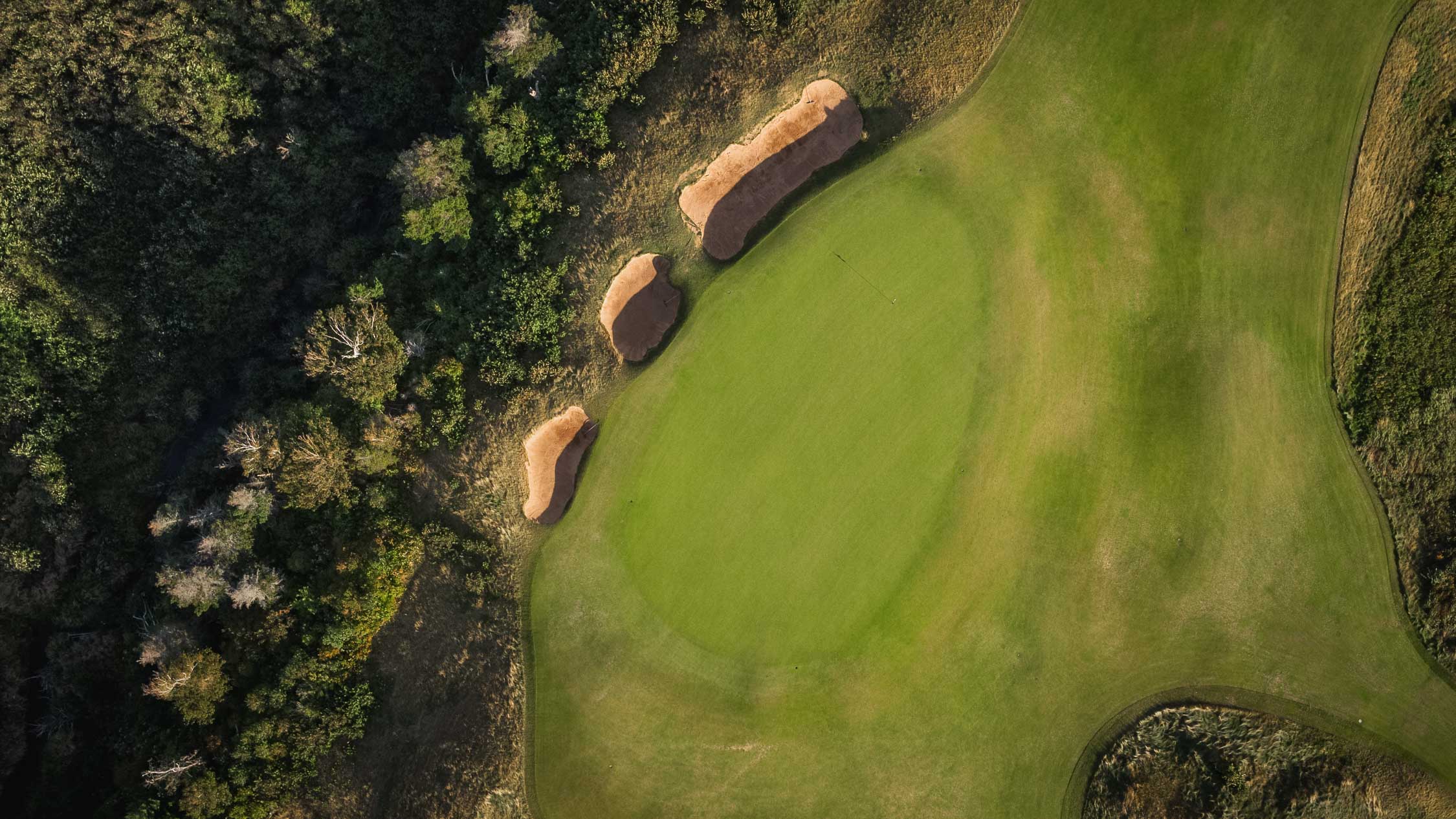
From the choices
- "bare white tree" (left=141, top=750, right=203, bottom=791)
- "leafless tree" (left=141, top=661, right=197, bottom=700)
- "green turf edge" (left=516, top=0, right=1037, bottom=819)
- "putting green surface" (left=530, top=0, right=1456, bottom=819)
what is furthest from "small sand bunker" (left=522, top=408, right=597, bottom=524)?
"bare white tree" (left=141, top=750, right=203, bottom=791)

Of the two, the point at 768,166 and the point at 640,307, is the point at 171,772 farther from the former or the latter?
the point at 768,166

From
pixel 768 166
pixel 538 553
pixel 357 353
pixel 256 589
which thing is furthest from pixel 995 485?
pixel 256 589

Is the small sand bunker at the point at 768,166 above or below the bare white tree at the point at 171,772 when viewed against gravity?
above

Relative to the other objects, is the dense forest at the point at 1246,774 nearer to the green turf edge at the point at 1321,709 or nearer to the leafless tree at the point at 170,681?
the green turf edge at the point at 1321,709

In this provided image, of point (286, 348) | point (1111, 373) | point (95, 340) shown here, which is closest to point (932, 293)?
point (1111, 373)

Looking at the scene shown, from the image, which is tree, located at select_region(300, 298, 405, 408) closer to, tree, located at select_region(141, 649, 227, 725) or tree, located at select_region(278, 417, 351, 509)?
tree, located at select_region(278, 417, 351, 509)

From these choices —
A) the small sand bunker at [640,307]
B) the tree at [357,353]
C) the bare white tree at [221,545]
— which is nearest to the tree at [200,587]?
the bare white tree at [221,545]

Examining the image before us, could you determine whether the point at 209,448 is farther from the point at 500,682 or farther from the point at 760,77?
the point at 760,77

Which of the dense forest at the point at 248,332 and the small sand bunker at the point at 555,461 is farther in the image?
the small sand bunker at the point at 555,461
